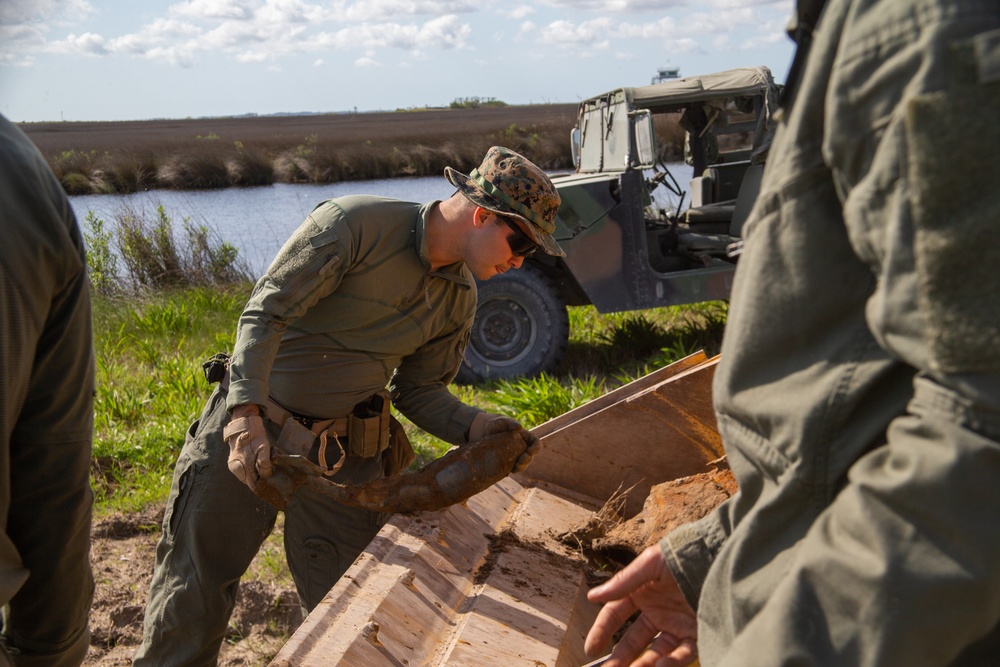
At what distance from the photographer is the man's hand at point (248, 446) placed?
2590mm

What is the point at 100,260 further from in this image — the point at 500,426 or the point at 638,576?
the point at 638,576

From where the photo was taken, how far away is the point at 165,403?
5773mm

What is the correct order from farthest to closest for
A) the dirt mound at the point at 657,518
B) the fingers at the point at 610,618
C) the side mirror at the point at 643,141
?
the side mirror at the point at 643,141 → the dirt mound at the point at 657,518 → the fingers at the point at 610,618

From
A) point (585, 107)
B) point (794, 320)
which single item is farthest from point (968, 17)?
point (585, 107)

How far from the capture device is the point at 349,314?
9.45ft

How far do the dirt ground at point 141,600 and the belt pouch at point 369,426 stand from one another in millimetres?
1060

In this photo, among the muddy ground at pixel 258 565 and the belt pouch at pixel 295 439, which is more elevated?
the belt pouch at pixel 295 439

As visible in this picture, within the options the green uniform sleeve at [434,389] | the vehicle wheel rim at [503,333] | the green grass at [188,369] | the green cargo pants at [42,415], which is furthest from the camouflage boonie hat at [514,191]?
the vehicle wheel rim at [503,333]

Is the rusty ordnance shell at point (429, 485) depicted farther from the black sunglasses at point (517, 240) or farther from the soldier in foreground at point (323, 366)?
the black sunglasses at point (517, 240)

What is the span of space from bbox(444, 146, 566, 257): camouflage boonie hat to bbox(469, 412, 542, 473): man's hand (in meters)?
0.58

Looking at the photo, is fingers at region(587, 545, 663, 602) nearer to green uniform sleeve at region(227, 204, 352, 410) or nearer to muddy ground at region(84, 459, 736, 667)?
muddy ground at region(84, 459, 736, 667)

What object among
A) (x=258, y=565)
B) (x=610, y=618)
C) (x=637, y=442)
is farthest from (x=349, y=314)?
(x=258, y=565)

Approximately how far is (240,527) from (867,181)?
2418 millimetres

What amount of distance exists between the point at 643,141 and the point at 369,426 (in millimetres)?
4108
